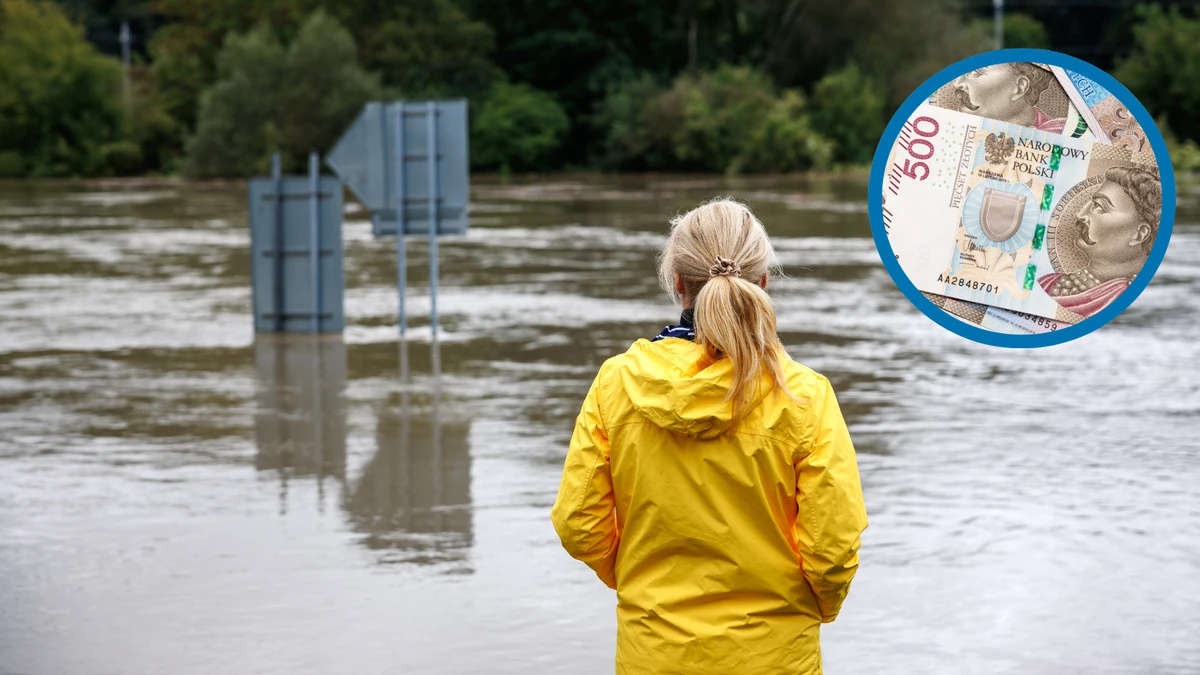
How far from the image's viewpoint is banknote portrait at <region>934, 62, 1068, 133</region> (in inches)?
134

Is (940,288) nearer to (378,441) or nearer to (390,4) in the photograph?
(378,441)

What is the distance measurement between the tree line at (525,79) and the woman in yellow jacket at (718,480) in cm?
4834

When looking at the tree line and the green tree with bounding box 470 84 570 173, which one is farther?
the green tree with bounding box 470 84 570 173

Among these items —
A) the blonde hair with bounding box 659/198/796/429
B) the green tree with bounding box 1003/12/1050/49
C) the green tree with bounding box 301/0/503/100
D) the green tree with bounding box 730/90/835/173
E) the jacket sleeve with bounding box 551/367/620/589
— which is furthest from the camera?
the green tree with bounding box 1003/12/1050/49

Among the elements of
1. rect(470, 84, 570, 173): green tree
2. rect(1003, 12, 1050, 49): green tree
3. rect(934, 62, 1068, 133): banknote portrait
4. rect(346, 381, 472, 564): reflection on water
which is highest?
rect(1003, 12, 1050, 49): green tree

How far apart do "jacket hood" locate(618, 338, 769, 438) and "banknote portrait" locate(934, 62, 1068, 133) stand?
91 cm

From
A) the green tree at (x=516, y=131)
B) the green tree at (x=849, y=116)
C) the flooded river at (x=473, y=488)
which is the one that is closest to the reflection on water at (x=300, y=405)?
the flooded river at (x=473, y=488)

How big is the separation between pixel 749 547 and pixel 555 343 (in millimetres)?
9830

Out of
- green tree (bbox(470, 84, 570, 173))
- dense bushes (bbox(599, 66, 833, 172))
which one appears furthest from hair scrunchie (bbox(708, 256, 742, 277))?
green tree (bbox(470, 84, 570, 173))

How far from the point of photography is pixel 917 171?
3430mm

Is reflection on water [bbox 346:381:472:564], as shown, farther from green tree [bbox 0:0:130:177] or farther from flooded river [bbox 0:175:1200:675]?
green tree [bbox 0:0:130:177]

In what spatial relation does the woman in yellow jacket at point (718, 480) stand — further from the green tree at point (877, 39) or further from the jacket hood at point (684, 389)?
the green tree at point (877, 39)

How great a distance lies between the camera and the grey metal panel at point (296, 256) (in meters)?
12.7

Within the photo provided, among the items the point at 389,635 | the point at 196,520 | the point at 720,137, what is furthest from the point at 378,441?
the point at 720,137
